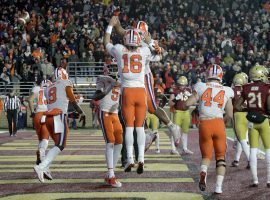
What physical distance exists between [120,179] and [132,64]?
187 cm

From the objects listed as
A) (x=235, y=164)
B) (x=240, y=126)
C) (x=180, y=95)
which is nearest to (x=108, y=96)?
(x=240, y=126)

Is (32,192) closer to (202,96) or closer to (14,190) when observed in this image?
(14,190)

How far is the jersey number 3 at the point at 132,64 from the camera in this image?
7.66 metres

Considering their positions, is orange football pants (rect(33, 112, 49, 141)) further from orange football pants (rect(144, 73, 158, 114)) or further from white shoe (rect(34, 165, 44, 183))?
orange football pants (rect(144, 73, 158, 114))

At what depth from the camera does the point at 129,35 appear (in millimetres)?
7633

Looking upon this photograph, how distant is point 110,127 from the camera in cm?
800

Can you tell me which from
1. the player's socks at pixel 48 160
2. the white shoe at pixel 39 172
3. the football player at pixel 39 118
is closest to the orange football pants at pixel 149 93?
the player's socks at pixel 48 160

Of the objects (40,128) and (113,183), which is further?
(40,128)

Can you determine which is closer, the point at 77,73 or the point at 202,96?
the point at 202,96

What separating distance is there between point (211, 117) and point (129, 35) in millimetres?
1569

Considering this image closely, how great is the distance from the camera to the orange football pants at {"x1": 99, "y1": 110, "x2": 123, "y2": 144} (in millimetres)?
7965

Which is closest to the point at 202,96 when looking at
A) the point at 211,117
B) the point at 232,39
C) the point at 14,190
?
the point at 211,117

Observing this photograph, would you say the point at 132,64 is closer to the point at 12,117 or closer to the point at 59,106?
the point at 59,106

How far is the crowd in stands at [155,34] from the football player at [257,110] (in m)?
14.0
